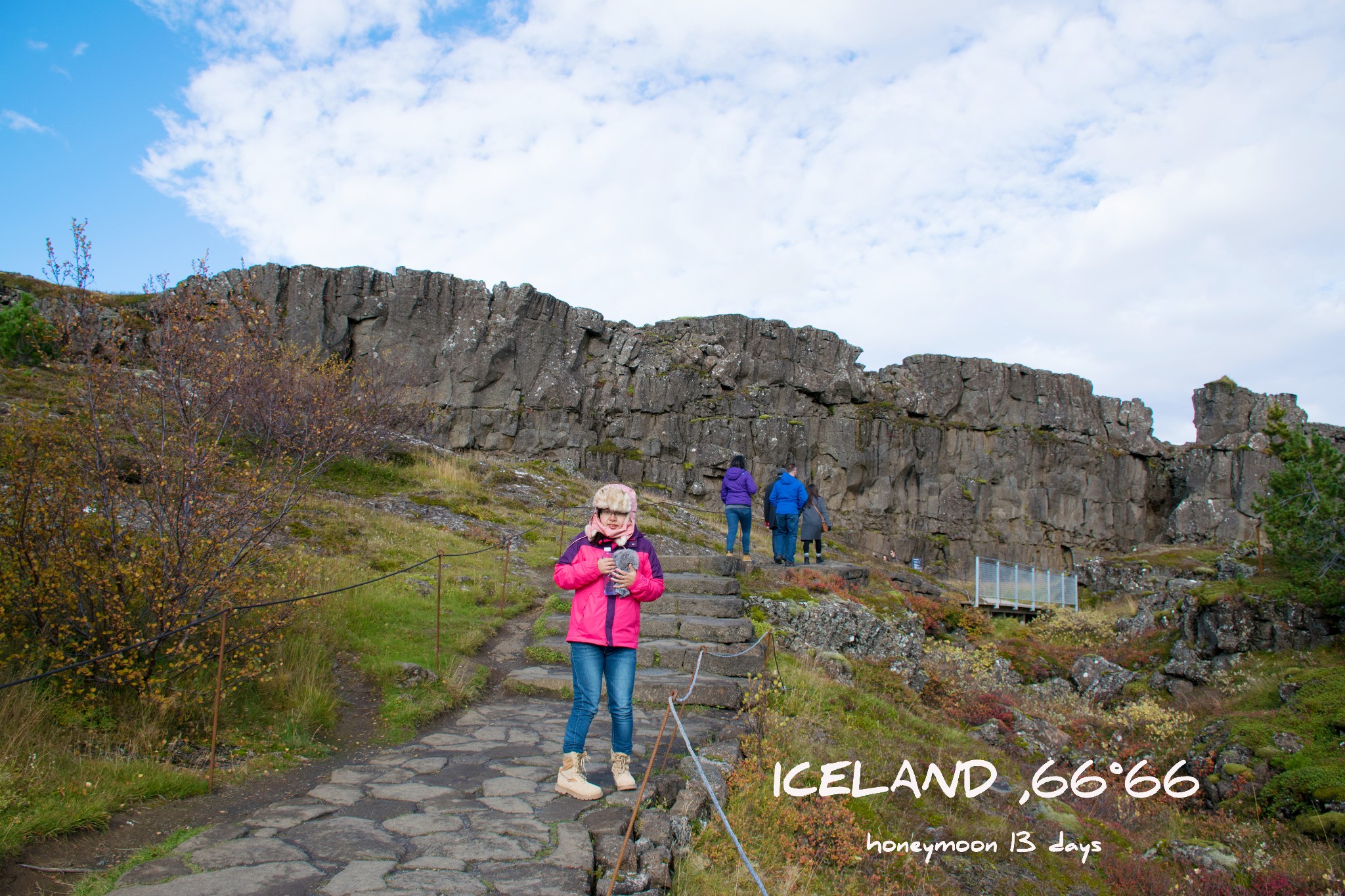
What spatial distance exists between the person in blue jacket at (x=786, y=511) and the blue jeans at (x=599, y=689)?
833 centimetres

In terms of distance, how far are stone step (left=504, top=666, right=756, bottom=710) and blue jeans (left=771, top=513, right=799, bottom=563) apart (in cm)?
569

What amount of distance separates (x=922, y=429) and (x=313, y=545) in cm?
3634

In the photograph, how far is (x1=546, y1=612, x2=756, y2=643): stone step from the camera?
8180 mm

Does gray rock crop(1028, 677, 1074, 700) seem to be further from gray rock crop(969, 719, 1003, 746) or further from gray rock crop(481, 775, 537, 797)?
gray rock crop(481, 775, 537, 797)

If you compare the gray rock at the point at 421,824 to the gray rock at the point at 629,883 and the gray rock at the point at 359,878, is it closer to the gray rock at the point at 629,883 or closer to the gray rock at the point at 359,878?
the gray rock at the point at 359,878

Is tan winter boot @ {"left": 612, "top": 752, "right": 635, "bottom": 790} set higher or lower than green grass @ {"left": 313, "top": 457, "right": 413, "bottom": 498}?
lower

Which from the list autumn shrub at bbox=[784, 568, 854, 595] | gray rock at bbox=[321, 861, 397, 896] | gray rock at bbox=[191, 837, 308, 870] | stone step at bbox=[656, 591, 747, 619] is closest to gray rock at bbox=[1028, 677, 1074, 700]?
autumn shrub at bbox=[784, 568, 854, 595]

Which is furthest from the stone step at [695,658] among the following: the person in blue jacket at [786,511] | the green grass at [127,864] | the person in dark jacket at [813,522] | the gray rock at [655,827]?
the person in dark jacket at [813,522]

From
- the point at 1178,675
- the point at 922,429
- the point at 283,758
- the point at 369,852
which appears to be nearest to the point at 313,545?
the point at 283,758

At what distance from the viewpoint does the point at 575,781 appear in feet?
14.3

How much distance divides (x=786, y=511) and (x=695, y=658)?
18.3 ft

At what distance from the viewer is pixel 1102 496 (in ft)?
143

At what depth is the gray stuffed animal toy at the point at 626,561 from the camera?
14.4 ft

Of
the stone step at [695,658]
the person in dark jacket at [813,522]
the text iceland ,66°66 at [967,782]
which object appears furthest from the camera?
the person in dark jacket at [813,522]
